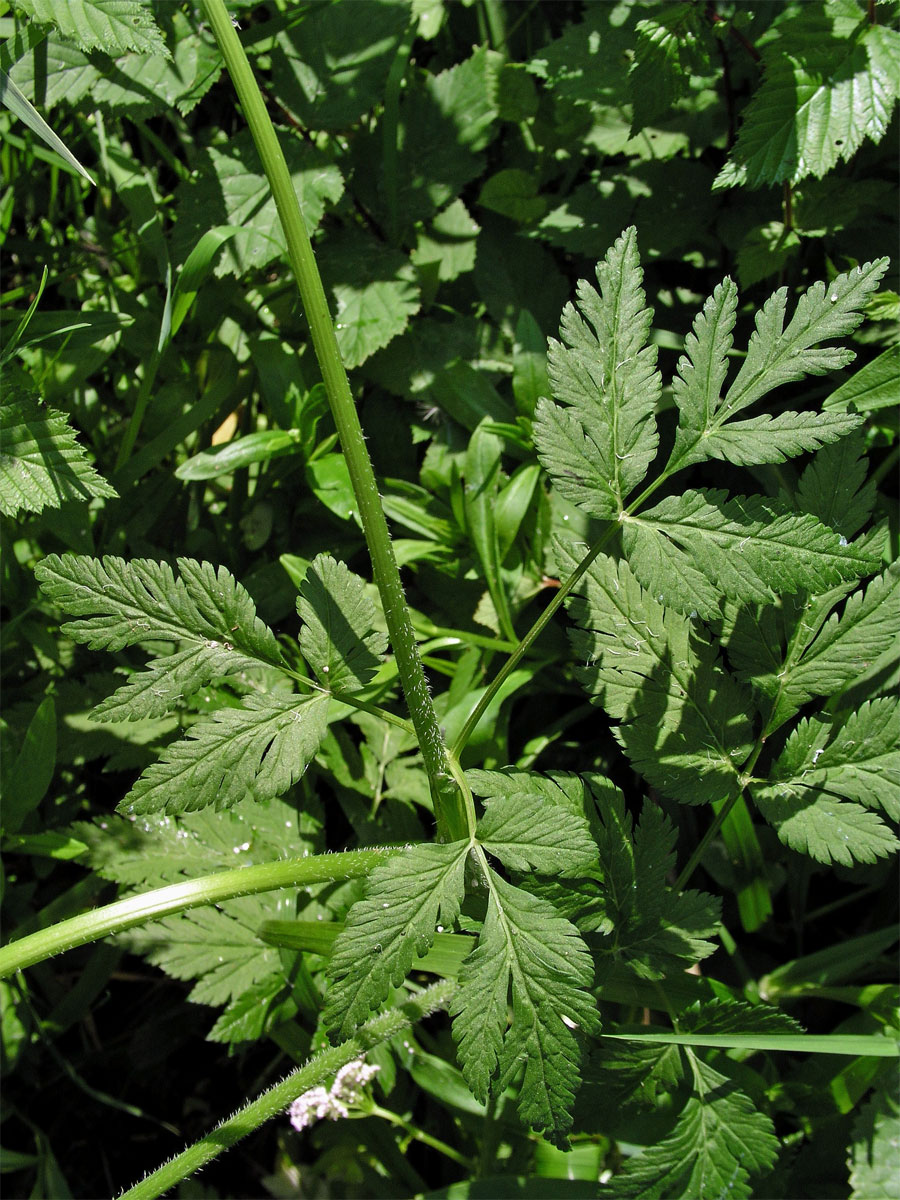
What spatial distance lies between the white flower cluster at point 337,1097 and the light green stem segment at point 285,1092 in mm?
206

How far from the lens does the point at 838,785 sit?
1.53 meters

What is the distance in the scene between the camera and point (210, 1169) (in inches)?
91.4

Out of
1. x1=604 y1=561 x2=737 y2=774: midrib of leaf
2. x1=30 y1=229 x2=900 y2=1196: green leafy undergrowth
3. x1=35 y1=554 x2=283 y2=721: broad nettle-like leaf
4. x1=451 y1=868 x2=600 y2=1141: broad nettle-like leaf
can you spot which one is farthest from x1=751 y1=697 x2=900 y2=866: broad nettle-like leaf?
x1=35 y1=554 x2=283 y2=721: broad nettle-like leaf

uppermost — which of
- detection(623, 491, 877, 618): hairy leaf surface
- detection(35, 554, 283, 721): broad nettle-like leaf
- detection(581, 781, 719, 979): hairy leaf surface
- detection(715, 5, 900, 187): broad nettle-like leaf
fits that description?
detection(715, 5, 900, 187): broad nettle-like leaf

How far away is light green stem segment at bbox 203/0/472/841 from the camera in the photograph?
1340mm

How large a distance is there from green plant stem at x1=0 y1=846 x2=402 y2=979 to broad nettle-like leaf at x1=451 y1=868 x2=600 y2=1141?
0.23 metres

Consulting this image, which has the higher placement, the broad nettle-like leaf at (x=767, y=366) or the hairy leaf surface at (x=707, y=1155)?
the broad nettle-like leaf at (x=767, y=366)

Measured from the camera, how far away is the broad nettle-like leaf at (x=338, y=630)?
146 centimetres

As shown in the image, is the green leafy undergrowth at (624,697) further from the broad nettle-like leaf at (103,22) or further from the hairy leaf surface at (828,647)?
the broad nettle-like leaf at (103,22)

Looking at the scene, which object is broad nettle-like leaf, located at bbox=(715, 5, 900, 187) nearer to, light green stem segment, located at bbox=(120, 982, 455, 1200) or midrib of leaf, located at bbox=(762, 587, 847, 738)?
midrib of leaf, located at bbox=(762, 587, 847, 738)

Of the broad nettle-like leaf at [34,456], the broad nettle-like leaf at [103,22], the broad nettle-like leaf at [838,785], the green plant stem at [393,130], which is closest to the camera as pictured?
the broad nettle-like leaf at [838,785]

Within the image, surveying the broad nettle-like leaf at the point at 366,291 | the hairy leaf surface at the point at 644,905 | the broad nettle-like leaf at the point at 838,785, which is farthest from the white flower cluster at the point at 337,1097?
the broad nettle-like leaf at the point at 366,291

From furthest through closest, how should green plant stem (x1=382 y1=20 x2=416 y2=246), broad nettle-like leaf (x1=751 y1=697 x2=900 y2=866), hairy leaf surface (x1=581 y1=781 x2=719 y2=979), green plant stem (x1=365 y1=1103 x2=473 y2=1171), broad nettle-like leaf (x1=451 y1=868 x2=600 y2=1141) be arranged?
green plant stem (x1=382 y1=20 x2=416 y2=246), green plant stem (x1=365 y1=1103 x2=473 y2=1171), hairy leaf surface (x1=581 y1=781 x2=719 y2=979), broad nettle-like leaf (x1=751 y1=697 x2=900 y2=866), broad nettle-like leaf (x1=451 y1=868 x2=600 y2=1141)

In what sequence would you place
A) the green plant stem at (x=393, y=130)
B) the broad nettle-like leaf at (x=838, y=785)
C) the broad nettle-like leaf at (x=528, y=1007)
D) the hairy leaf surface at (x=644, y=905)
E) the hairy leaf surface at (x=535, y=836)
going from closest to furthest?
the broad nettle-like leaf at (x=528, y=1007)
the hairy leaf surface at (x=535, y=836)
the broad nettle-like leaf at (x=838, y=785)
the hairy leaf surface at (x=644, y=905)
the green plant stem at (x=393, y=130)
